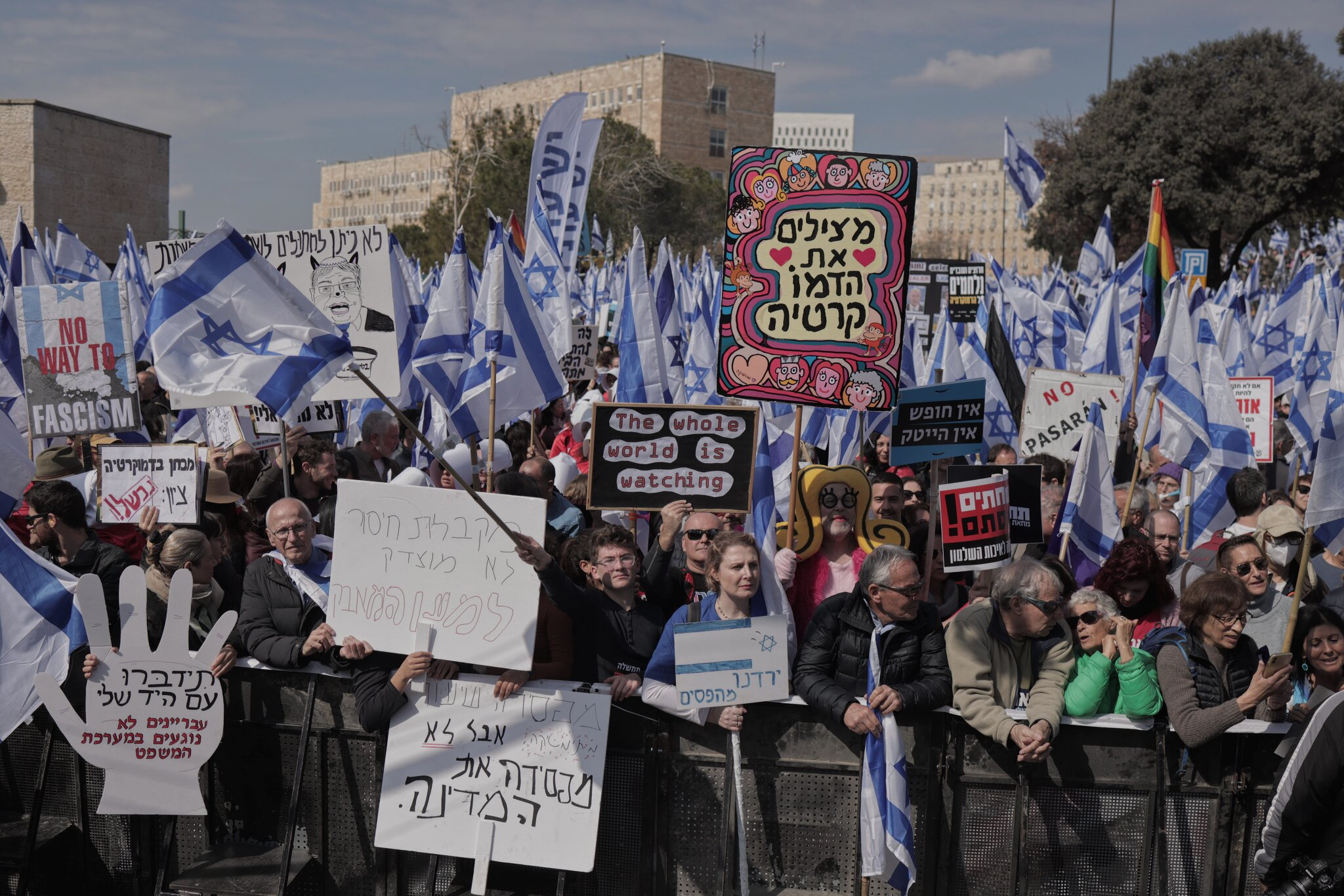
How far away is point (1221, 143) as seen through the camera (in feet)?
131

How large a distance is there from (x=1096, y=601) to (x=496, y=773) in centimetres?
245

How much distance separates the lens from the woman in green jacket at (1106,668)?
480 cm

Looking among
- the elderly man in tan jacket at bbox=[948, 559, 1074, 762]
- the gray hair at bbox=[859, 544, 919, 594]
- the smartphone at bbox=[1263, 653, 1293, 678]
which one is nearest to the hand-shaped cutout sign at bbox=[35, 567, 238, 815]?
the gray hair at bbox=[859, 544, 919, 594]

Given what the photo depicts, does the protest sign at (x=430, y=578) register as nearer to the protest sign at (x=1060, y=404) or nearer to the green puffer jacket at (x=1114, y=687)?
the green puffer jacket at (x=1114, y=687)

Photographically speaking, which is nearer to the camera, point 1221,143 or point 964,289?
point 964,289

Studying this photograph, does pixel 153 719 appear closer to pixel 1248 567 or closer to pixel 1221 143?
pixel 1248 567

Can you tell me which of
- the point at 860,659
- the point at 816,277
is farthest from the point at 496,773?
the point at 816,277

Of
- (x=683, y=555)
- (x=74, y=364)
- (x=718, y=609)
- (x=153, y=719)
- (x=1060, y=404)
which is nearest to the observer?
(x=153, y=719)

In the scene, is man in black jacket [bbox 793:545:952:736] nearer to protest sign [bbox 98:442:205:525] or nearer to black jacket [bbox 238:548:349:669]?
black jacket [bbox 238:548:349:669]

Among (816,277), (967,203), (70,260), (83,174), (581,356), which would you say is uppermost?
(967,203)

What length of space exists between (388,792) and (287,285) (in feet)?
6.92

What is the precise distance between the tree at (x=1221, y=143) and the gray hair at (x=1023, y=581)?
1492 inches

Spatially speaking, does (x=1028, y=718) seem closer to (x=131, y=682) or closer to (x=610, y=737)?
(x=610, y=737)

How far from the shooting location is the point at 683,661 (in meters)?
4.86
